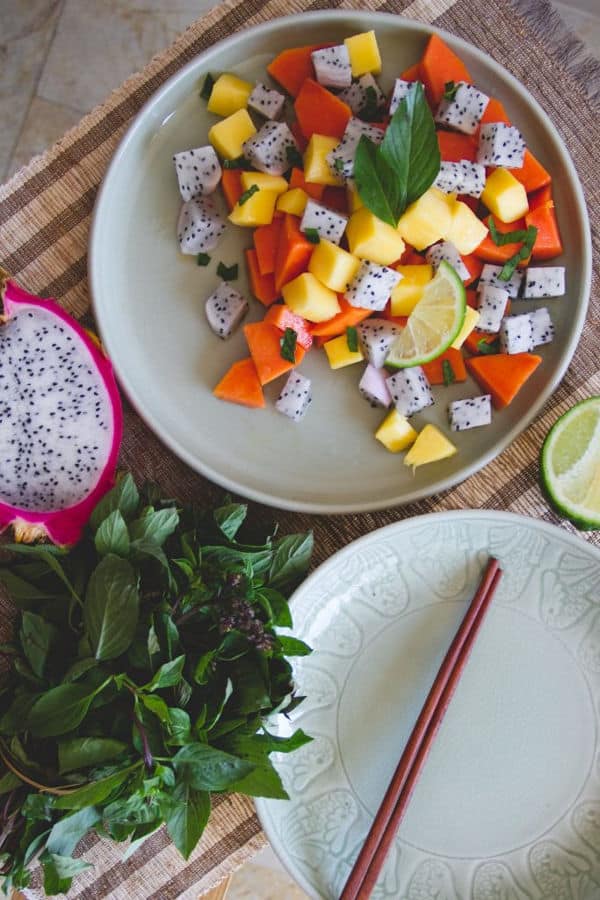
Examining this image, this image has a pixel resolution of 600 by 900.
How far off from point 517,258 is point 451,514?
0.43 meters

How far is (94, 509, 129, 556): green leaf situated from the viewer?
3.64 ft

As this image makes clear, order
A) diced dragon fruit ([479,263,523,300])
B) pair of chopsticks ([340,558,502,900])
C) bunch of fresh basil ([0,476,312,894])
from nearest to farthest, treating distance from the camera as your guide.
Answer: bunch of fresh basil ([0,476,312,894]) < pair of chopsticks ([340,558,502,900]) < diced dragon fruit ([479,263,523,300])

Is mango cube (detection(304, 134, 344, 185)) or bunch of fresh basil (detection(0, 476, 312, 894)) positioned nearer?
bunch of fresh basil (detection(0, 476, 312, 894))

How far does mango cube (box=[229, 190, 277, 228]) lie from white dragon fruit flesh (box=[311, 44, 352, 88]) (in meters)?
0.20

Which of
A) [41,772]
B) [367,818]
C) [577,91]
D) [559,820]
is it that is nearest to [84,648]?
[41,772]

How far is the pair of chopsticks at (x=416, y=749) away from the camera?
1.26 m

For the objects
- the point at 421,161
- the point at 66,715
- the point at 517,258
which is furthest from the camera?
the point at 517,258

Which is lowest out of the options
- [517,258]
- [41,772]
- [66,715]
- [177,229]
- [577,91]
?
[41,772]

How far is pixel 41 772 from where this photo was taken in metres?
1.12

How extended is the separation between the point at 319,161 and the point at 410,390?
0.38 m

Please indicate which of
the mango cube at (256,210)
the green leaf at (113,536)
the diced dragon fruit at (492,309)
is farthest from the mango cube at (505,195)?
the green leaf at (113,536)

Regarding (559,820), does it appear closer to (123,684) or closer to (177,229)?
(123,684)

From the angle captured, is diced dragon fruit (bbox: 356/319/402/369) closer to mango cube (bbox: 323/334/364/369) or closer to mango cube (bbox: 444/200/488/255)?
mango cube (bbox: 323/334/364/369)

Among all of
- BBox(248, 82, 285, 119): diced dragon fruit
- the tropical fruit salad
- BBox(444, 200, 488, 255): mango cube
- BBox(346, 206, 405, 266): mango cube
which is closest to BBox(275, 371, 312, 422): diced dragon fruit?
the tropical fruit salad
